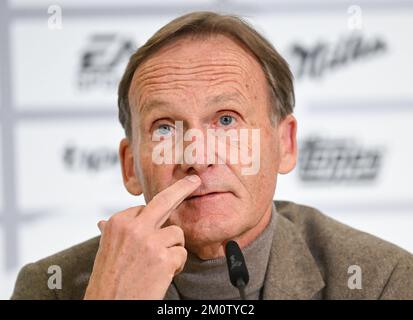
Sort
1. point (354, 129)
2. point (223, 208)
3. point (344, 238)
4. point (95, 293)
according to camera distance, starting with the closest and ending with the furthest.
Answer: point (95, 293), point (223, 208), point (344, 238), point (354, 129)

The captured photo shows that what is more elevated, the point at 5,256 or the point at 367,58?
the point at 367,58

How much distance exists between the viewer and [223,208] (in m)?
1.58

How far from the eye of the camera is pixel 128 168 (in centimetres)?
182

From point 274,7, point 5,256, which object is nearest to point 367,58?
point 274,7

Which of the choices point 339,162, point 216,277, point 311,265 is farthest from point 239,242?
point 339,162

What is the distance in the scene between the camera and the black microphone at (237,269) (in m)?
1.39

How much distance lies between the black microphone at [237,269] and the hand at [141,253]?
0.11 meters

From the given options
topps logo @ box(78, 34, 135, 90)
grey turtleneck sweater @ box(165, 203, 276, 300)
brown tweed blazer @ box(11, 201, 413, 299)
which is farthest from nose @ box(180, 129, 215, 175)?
topps logo @ box(78, 34, 135, 90)

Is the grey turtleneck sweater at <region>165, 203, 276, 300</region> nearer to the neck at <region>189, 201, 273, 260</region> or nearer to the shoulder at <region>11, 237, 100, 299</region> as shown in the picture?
the neck at <region>189, 201, 273, 260</region>

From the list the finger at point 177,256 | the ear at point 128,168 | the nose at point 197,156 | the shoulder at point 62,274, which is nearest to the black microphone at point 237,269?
the finger at point 177,256

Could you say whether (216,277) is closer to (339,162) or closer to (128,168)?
(128,168)
